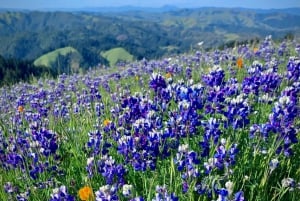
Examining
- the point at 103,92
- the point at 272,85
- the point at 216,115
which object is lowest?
the point at 103,92

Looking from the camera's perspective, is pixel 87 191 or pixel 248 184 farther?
pixel 248 184

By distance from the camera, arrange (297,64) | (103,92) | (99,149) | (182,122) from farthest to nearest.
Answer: (103,92)
(297,64)
(99,149)
(182,122)

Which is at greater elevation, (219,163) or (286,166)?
(219,163)

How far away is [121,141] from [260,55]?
551 cm

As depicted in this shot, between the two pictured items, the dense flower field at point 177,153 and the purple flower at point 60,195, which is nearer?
the purple flower at point 60,195

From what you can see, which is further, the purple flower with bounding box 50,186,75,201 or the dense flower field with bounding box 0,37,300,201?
the dense flower field with bounding box 0,37,300,201

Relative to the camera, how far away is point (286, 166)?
310 centimetres

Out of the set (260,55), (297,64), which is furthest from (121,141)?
(260,55)

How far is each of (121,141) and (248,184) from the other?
40.3 inches

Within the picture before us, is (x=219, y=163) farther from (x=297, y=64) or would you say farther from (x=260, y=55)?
(x=260, y=55)

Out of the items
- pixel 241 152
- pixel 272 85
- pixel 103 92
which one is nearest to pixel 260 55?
pixel 103 92

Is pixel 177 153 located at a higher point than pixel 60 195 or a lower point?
higher

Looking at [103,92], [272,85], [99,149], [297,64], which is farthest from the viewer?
[103,92]

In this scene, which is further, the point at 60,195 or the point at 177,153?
the point at 177,153
